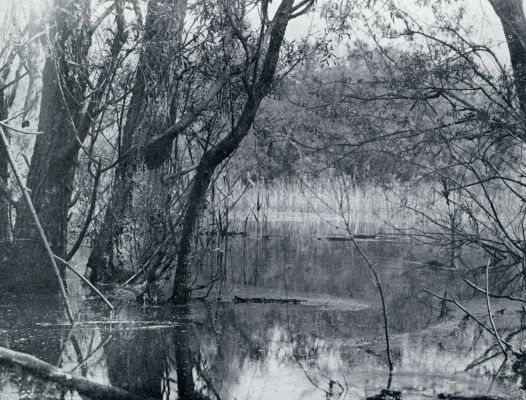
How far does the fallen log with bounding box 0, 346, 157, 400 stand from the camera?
13.1ft

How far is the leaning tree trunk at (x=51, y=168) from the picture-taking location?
24.7ft

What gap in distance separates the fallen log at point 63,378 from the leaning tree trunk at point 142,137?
12.3 feet

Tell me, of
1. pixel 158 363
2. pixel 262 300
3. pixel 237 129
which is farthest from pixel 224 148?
pixel 158 363

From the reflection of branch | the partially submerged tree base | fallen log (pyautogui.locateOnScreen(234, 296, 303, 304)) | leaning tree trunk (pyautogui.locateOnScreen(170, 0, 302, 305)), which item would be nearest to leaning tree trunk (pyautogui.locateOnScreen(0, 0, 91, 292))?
the partially submerged tree base

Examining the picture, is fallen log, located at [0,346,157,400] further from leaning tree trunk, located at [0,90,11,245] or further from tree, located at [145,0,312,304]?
leaning tree trunk, located at [0,90,11,245]

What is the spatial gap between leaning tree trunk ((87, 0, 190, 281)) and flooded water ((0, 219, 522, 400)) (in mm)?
508

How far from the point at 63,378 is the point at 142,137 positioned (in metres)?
4.36

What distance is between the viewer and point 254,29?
852cm

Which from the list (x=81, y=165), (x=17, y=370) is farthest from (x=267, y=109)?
(x=17, y=370)

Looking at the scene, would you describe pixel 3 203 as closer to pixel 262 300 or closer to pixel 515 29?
pixel 262 300

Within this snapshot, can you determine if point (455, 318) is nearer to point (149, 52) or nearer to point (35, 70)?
point (149, 52)

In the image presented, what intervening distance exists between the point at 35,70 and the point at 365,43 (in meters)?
4.36

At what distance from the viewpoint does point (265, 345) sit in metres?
6.04

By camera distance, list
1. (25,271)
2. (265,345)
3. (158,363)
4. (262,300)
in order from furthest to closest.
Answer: (262,300) < (25,271) < (265,345) < (158,363)
